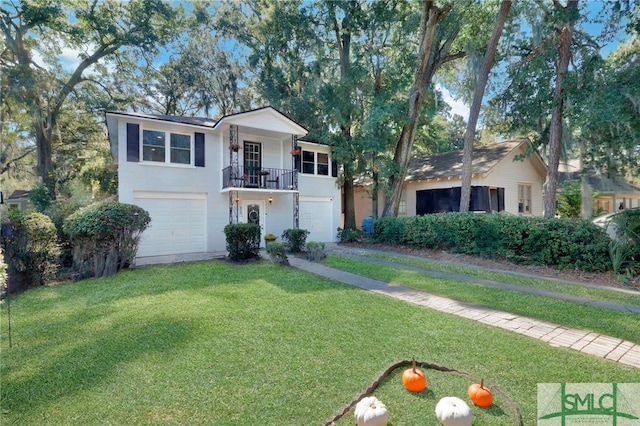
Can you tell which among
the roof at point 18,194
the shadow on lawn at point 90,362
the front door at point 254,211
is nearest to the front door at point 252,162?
the front door at point 254,211

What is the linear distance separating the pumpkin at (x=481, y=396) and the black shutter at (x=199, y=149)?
1190cm

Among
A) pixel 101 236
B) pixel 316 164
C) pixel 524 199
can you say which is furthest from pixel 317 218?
pixel 524 199

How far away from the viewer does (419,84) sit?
14.6 meters

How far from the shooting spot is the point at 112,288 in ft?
21.5

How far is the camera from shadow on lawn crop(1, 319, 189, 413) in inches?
107

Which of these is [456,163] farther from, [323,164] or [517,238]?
[517,238]

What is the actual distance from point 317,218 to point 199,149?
609 cm

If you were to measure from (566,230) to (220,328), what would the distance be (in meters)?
8.69

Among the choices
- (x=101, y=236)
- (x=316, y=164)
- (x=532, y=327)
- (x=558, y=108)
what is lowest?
(x=532, y=327)

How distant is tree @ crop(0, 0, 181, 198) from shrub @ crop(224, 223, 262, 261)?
1356 centimetres

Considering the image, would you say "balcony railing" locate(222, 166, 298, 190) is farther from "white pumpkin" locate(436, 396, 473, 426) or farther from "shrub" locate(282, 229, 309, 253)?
"white pumpkin" locate(436, 396, 473, 426)

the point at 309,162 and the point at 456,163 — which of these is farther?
the point at 456,163

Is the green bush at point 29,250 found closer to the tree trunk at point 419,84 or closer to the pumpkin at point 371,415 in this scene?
the pumpkin at point 371,415

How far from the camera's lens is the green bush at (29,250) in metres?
7.22
